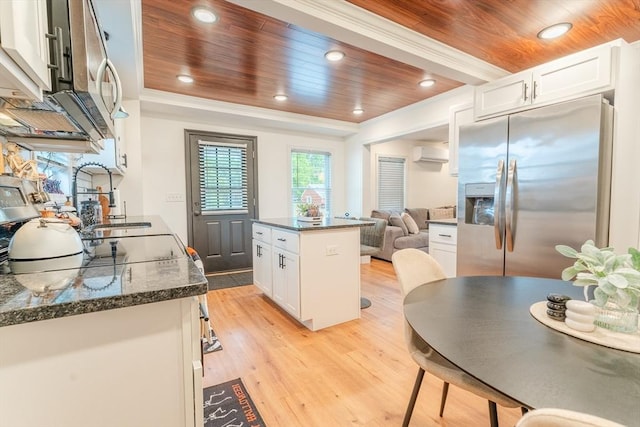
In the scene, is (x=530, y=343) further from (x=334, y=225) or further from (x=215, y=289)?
(x=215, y=289)

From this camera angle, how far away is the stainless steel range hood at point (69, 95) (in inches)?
35.6

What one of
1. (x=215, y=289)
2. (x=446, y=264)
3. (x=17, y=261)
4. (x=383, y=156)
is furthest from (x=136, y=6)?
(x=383, y=156)

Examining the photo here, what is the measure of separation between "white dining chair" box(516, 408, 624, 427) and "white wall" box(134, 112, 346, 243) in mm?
3954

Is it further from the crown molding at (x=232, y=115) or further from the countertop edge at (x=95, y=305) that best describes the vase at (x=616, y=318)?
the crown molding at (x=232, y=115)

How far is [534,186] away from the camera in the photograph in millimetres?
2141

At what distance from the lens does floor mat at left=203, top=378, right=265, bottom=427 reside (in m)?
1.52

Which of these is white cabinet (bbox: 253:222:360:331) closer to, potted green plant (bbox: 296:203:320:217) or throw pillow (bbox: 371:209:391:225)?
potted green plant (bbox: 296:203:320:217)

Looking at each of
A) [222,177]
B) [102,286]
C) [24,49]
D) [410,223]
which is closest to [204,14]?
[24,49]

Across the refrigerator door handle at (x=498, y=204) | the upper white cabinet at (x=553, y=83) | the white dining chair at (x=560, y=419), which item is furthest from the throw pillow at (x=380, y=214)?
the white dining chair at (x=560, y=419)

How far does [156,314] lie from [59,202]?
204 cm

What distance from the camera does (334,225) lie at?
2.63 m

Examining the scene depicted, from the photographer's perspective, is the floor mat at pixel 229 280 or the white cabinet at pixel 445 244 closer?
the white cabinet at pixel 445 244

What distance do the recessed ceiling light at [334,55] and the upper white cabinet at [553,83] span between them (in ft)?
4.30

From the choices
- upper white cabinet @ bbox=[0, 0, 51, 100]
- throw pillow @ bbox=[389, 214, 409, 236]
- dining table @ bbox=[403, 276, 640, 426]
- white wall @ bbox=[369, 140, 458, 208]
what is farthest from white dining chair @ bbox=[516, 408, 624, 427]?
white wall @ bbox=[369, 140, 458, 208]
